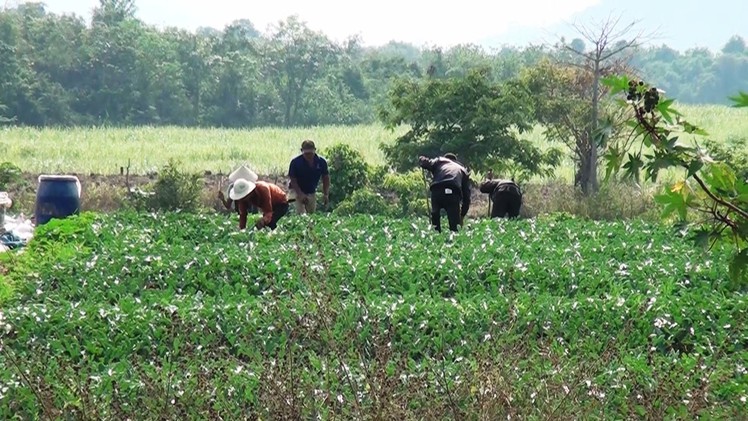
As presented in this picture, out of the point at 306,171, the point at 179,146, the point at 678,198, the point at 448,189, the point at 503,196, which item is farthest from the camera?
the point at 179,146

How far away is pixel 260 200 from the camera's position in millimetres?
14031

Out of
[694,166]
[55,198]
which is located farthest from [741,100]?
[55,198]

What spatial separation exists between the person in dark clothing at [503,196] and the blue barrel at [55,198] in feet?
21.4

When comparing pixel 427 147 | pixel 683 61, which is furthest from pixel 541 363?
pixel 683 61

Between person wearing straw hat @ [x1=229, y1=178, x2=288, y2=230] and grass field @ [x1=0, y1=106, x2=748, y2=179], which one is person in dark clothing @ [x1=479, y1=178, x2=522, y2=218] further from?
grass field @ [x1=0, y1=106, x2=748, y2=179]

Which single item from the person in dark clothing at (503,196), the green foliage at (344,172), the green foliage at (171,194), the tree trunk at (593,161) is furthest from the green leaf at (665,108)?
the tree trunk at (593,161)

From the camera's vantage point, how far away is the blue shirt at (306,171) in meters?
17.2

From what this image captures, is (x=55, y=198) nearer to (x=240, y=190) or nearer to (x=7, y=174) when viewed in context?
(x=7, y=174)

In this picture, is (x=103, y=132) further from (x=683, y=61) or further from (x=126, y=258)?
(x=683, y=61)

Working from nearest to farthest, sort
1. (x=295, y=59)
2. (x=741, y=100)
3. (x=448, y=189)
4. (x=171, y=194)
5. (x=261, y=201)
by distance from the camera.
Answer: (x=741, y=100)
(x=261, y=201)
(x=448, y=189)
(x=171, y=194)
(x=295, y=59)

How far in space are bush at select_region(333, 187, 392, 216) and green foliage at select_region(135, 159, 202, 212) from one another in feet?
8.52

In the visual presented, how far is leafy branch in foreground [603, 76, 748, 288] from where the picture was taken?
11.3 ft

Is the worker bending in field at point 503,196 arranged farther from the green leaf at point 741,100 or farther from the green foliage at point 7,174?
the green leaf at point 741,100

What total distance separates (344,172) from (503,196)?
487 centimetres
